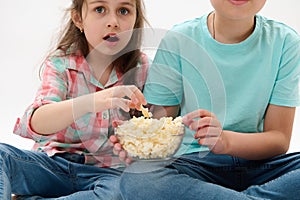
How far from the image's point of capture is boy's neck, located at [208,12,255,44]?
3.76 ft

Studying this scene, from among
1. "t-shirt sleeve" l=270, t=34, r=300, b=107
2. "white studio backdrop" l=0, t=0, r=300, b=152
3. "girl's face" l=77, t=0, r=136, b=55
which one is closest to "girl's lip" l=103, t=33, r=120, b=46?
"girl's face" l=77, t=0, r=136, b=55

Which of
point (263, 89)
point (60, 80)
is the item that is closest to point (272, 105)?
point (263, 89)

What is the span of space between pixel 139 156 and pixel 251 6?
35 centimetres

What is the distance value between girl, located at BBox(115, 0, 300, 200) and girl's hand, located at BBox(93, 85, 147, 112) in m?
0.07

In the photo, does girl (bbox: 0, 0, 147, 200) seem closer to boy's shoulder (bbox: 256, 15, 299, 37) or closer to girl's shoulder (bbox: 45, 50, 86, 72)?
girl's shoulder (bbox: 45, 50, 86, 72)

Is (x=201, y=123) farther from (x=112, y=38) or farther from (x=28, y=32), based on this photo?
(x=28, y=32)

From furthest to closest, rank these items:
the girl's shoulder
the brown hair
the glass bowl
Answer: the girl's shoulder, the brown hair, the glass bowl

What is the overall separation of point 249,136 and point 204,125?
146mm

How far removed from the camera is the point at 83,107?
3.35 feet

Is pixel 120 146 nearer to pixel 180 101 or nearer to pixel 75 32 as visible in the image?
pixel 180 101

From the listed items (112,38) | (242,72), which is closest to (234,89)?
(242,72)

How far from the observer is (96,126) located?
1051 millimetres

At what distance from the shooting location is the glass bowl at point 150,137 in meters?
0.95

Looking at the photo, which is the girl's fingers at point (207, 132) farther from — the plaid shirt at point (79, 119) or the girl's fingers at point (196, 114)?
the plaid shirt at point (79, 119)
